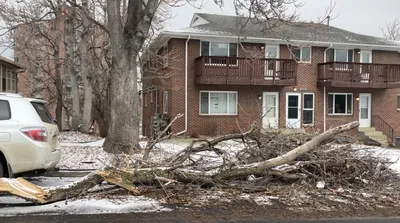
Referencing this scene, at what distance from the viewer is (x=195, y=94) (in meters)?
21.7

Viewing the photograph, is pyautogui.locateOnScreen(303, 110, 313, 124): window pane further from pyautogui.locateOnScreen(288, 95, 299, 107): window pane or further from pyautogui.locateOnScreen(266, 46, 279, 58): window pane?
pyautogui.locateOnScreen(266, 46, 279, 58): window pane

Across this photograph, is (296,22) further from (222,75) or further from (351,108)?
(351,108)

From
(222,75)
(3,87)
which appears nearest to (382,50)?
(222,75)

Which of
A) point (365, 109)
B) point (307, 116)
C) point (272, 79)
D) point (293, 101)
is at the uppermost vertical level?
point (272, 79)

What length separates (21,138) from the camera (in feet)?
23.1

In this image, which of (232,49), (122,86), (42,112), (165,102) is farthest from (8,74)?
(42,112)

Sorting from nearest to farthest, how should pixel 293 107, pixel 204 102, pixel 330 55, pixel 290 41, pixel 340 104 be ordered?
pixel 290 41, pixel 204 102, pixel 293 107, pixel 330 55, pixel 340 104

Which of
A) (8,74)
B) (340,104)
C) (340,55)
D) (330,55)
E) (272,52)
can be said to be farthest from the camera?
(8,74)

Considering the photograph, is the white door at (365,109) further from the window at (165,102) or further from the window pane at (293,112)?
the window at (165,102)

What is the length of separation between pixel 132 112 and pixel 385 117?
19247 mm

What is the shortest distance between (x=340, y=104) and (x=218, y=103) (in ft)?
26.8

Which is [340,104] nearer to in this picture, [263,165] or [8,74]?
[263,165]

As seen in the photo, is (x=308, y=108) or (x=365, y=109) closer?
(x=308, y=108)

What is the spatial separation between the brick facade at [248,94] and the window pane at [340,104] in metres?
0.37
